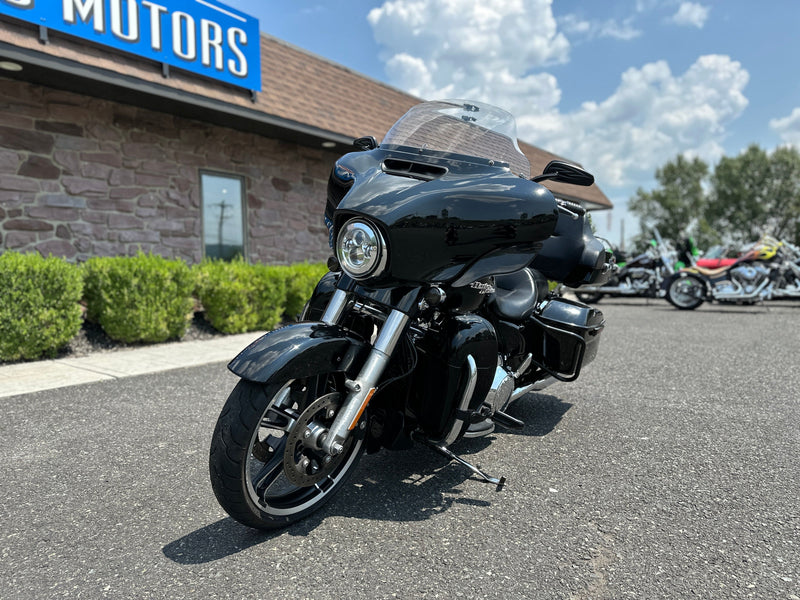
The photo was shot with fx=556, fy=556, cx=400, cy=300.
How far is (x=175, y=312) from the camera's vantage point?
642 centimetres

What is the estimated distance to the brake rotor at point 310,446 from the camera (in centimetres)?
213

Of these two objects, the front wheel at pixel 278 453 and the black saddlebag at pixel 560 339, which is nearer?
the front wheel at pixel 278 453

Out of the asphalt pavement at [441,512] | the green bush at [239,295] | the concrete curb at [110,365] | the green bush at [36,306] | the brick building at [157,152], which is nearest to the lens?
the asphalt pavement at [441,512]

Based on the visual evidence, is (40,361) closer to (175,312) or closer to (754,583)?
(175,312)

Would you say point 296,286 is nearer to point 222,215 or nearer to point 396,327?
point 222,215

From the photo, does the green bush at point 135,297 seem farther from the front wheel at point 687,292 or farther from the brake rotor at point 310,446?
the front wheel at point 687,292

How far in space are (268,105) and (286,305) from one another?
10.6 feet

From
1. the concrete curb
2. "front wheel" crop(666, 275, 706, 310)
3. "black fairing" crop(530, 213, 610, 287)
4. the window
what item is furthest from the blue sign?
"front wheel" crop(666, 275, 706, 310)

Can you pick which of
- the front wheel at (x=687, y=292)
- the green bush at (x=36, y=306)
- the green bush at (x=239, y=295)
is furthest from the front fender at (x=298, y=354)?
the front wheel at (x=687, y=292)

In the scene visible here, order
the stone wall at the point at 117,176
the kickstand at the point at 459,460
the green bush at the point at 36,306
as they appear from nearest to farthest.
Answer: the kickstand at the point at 459,460, the green bush at the point at 36,306, the stone wall at the point at 117,176

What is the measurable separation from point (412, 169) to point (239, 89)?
276 inches

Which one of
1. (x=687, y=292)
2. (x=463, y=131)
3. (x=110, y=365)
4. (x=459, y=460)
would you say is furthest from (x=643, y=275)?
(x=459, y=460)

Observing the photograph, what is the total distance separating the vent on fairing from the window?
22.7 feet

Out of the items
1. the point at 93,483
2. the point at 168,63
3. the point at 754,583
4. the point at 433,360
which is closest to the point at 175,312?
the point at 168,63
